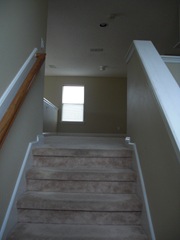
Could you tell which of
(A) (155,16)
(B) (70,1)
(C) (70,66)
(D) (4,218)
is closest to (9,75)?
(D) (4,218)

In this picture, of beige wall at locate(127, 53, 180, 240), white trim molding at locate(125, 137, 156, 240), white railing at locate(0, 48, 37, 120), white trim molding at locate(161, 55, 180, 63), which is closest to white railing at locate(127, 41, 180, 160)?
beige wall at locate(127, 53, 180, 240)

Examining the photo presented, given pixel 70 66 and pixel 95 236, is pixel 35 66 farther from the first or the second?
pixel 70 66

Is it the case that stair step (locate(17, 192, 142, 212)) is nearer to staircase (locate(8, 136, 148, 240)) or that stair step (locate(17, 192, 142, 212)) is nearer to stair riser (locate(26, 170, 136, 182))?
staircase (locate(8, 136, 148, 240))

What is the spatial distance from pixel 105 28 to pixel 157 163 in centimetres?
389

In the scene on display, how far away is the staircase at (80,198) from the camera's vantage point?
1.43 m

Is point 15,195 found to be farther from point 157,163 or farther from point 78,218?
point 157,163

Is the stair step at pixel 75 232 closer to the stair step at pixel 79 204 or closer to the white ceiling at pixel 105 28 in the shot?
the stair step at pixel 79 204

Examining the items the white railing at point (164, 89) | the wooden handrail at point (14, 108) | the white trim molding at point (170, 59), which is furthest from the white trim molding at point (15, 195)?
the white trim molding at point (170, 59)

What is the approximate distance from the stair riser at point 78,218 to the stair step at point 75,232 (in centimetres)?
4

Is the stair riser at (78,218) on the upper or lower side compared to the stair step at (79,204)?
lower

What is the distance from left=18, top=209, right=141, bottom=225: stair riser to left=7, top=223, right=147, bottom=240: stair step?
0.13 ft

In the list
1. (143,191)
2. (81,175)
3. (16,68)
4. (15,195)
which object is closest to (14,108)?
(16,68)

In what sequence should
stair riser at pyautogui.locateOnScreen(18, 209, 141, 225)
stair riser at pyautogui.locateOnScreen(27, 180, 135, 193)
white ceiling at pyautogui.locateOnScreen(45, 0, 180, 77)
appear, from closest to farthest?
stair riser at pyautogui.locateOnScreen(18, 209, 141, 225), stair riser at pyautogui.locateOnScreen(27, 180, 135, 193), white ceiling at pyautogui.locateOnScreen(45, 0, 180, 77)

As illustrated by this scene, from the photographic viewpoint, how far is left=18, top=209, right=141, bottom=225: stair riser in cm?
155
